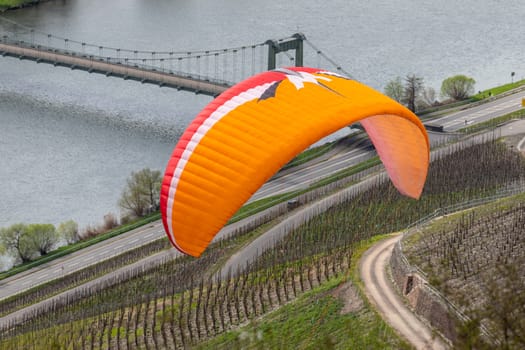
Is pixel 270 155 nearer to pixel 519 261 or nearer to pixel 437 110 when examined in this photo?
pixel 519 261

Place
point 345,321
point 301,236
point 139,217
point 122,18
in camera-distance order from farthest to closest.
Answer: point 122,18
point 139,217
point 301,236
point 345,321

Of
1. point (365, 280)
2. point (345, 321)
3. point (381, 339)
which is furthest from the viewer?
point (365, 280)

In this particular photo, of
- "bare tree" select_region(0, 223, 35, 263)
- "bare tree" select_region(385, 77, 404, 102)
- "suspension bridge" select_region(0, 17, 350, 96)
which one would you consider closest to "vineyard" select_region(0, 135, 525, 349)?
"bare tree" select_region(0, 223, 35, 263)

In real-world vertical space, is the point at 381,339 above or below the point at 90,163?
above

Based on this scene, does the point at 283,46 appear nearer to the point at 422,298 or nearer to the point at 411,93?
the point at 411,93

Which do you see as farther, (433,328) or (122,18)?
(122,18)

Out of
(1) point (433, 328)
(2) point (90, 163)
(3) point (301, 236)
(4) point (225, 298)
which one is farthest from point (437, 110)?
(1) point (433, 328)
